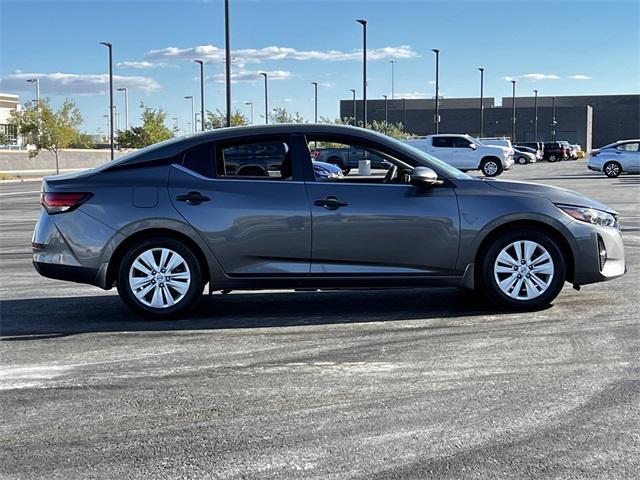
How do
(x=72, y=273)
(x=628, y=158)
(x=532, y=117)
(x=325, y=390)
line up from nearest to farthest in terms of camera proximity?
(x=325, y=390) → (x=72, y=273) → (x=628, y=158) → (x=532, y=117)

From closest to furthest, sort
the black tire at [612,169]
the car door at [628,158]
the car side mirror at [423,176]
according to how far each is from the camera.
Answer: the car side mirror at [423,176] → the car door at [628,158] → the black tire at [612,169]

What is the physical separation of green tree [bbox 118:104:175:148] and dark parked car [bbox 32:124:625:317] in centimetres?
5612

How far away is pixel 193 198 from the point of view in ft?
23.3

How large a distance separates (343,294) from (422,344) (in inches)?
94.3

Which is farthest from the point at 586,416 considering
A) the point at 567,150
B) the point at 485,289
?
the point at 567,150

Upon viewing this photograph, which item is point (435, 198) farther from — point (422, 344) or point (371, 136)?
point (422, 344)

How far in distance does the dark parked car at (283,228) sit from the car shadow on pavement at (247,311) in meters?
0.31

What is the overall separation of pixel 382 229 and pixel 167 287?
1944mm

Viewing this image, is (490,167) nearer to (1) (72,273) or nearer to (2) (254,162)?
(2) (254,162)

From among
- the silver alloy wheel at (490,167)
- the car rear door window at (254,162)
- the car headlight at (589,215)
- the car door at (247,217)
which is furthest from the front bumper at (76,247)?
the silver alloy wheel at (490,167)

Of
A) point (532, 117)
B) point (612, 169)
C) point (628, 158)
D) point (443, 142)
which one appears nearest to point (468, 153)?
point (443, 142)

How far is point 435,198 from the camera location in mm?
7184

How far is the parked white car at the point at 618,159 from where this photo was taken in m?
37.5

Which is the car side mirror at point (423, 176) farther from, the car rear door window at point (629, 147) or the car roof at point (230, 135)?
the car rear door window at point (629, 147)
